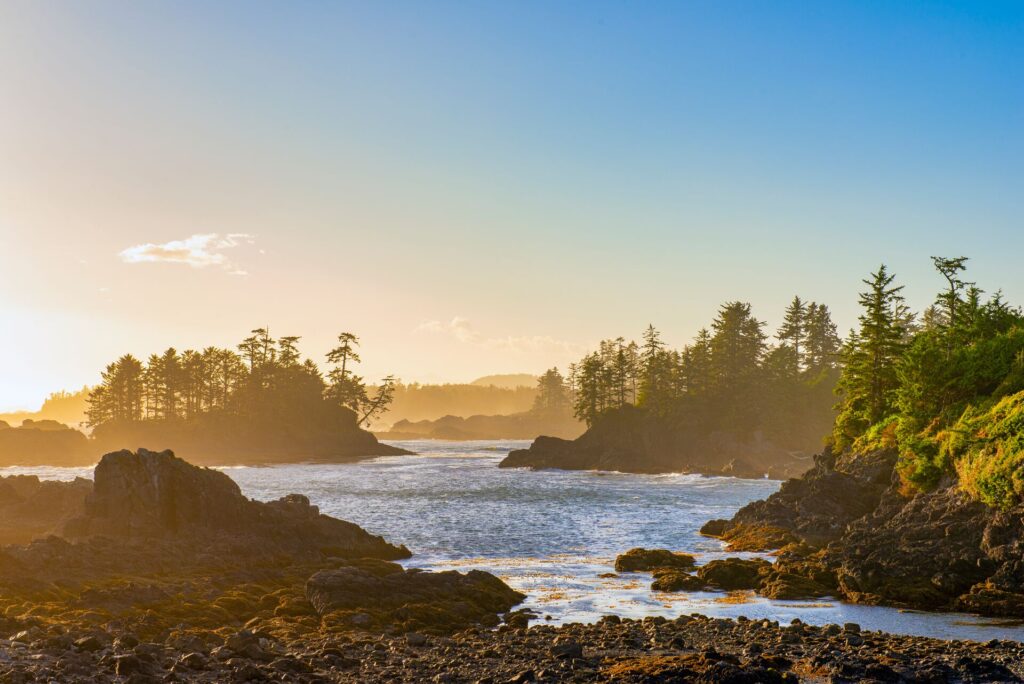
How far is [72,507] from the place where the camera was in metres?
50.3

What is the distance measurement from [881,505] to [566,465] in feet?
259

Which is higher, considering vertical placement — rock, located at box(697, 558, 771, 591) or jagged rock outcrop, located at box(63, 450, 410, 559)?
jagged rock outcrop, located at box(63, 450, 410, 559)

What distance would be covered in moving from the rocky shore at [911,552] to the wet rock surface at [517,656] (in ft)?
23.3

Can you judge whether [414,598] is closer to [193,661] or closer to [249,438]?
[193,661]

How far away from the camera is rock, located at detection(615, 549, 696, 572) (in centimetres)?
3906

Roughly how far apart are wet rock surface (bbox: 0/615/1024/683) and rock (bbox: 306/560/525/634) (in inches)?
66.5

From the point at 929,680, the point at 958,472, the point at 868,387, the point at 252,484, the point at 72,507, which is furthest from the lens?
the point at 252,484

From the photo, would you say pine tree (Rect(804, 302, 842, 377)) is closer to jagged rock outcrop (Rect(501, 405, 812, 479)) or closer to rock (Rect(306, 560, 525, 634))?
jagged rock outcrop (Rect(501, 405, 812, 479))

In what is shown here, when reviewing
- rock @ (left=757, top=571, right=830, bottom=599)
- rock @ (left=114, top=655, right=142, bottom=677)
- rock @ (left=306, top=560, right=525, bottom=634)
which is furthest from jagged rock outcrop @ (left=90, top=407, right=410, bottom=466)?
rock @ (left=114, top=655, right=142, bottom=677)

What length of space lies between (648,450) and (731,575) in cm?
8740

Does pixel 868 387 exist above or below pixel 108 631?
above

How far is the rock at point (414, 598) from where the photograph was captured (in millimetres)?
27734

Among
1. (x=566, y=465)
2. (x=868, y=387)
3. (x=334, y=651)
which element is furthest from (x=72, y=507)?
(x=566, y=465)

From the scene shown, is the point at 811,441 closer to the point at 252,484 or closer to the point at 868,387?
the point at 868,387
